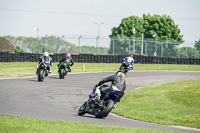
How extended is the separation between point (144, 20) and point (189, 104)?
96829 millimetres

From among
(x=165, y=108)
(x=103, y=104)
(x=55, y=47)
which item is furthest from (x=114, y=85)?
(x=55, y=47)

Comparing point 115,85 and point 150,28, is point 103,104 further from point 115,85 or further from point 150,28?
point 150,28

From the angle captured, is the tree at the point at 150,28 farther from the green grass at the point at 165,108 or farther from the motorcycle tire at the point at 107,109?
the motorcycle tire at the point at 107,109

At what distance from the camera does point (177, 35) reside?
10962cm

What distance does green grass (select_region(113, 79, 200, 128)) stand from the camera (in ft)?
43.0

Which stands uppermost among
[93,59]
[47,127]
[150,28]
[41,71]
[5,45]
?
[150,28]

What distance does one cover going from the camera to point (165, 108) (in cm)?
1501

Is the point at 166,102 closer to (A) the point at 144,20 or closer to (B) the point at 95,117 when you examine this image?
(B) the point at 95,117

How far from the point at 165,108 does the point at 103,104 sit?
3.24m

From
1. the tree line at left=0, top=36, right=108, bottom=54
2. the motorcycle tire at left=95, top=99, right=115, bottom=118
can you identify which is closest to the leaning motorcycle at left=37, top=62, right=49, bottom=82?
the motorcycle tire at left=95, top=99, right=115, bottom=118

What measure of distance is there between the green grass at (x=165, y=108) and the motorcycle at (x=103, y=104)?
142 centimetres

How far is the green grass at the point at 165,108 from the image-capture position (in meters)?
13.1

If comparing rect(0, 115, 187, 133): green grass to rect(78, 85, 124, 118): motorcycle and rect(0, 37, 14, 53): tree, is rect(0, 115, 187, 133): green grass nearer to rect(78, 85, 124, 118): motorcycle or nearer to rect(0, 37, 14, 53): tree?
rect(78, 85, 124, 118): motorcycle

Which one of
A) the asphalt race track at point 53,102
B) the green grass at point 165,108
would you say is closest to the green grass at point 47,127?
the asphalt race track at point 53,102
